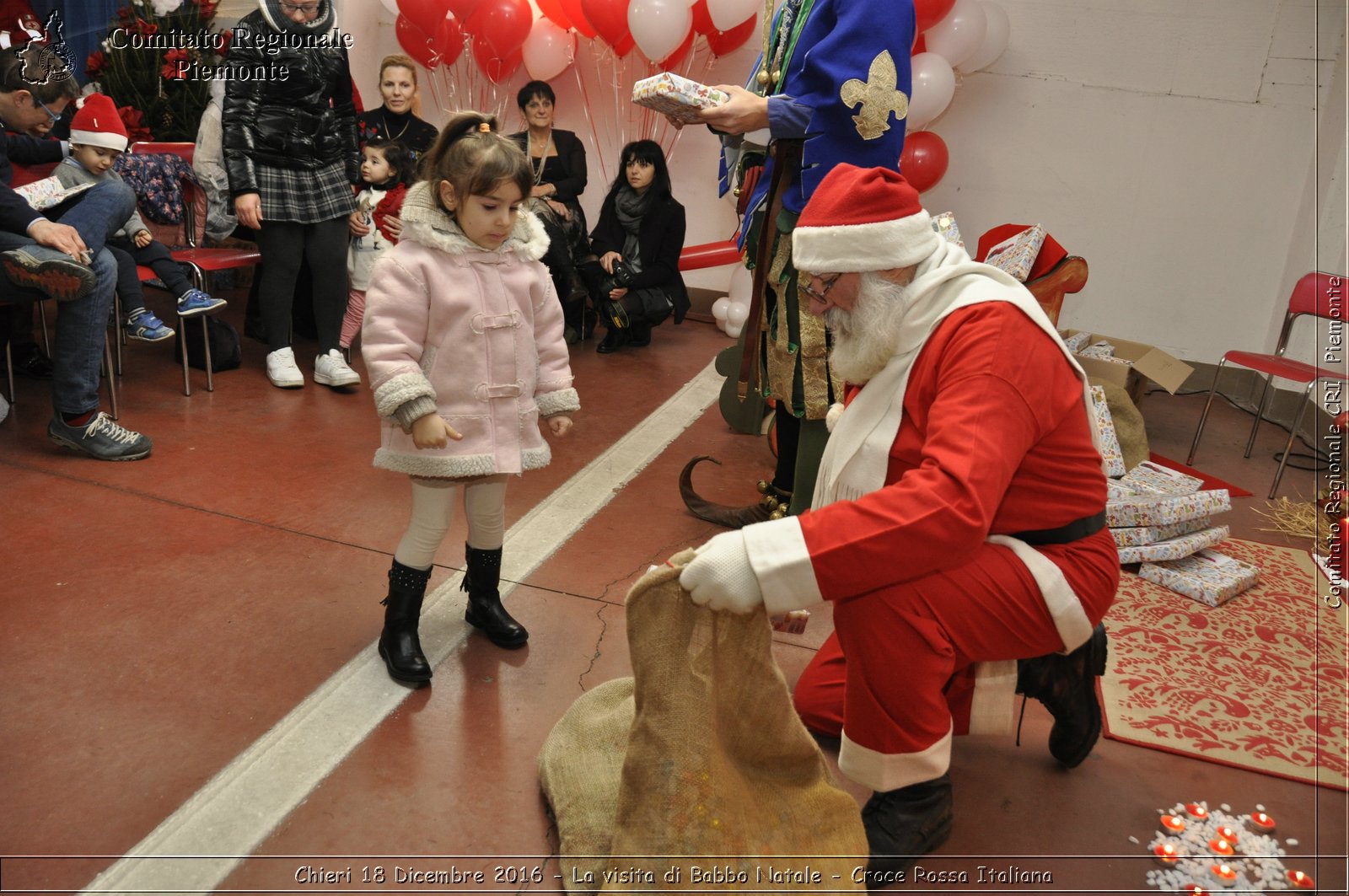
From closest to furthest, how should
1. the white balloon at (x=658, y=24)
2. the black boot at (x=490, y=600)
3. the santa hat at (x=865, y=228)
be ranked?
the santa hat at (x=865, y=228), the black boot at (x=490, y=600), the white balloon at (x=658, y=24)

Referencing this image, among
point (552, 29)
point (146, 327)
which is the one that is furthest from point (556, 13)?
point (146, 327)

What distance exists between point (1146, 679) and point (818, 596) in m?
1.63

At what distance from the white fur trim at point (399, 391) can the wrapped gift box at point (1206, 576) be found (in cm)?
261

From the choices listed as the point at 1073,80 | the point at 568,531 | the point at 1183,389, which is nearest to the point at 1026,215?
the point at 1073,80

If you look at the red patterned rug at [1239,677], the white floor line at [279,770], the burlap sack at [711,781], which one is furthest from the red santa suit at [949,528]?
the white floor line at [279,770]

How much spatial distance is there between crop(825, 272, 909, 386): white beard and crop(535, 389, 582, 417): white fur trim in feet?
2.52

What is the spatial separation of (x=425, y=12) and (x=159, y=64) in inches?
57.6

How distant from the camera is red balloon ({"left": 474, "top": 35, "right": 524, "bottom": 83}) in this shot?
611 centimetres

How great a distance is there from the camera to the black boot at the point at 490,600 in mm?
2727

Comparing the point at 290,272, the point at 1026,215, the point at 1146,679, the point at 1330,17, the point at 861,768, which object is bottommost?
the point at 1146,679

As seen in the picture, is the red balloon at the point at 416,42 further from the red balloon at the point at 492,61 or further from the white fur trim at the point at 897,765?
the white fur trim at the point at 897,765

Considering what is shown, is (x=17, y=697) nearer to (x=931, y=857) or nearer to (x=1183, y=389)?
(x=931, y=857)

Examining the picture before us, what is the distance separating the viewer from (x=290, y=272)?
4805 mm

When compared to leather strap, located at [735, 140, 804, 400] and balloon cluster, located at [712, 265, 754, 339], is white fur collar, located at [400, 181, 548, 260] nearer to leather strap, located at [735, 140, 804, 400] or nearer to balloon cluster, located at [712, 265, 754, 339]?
leather strap, located at [735, 140, 804, 400]
